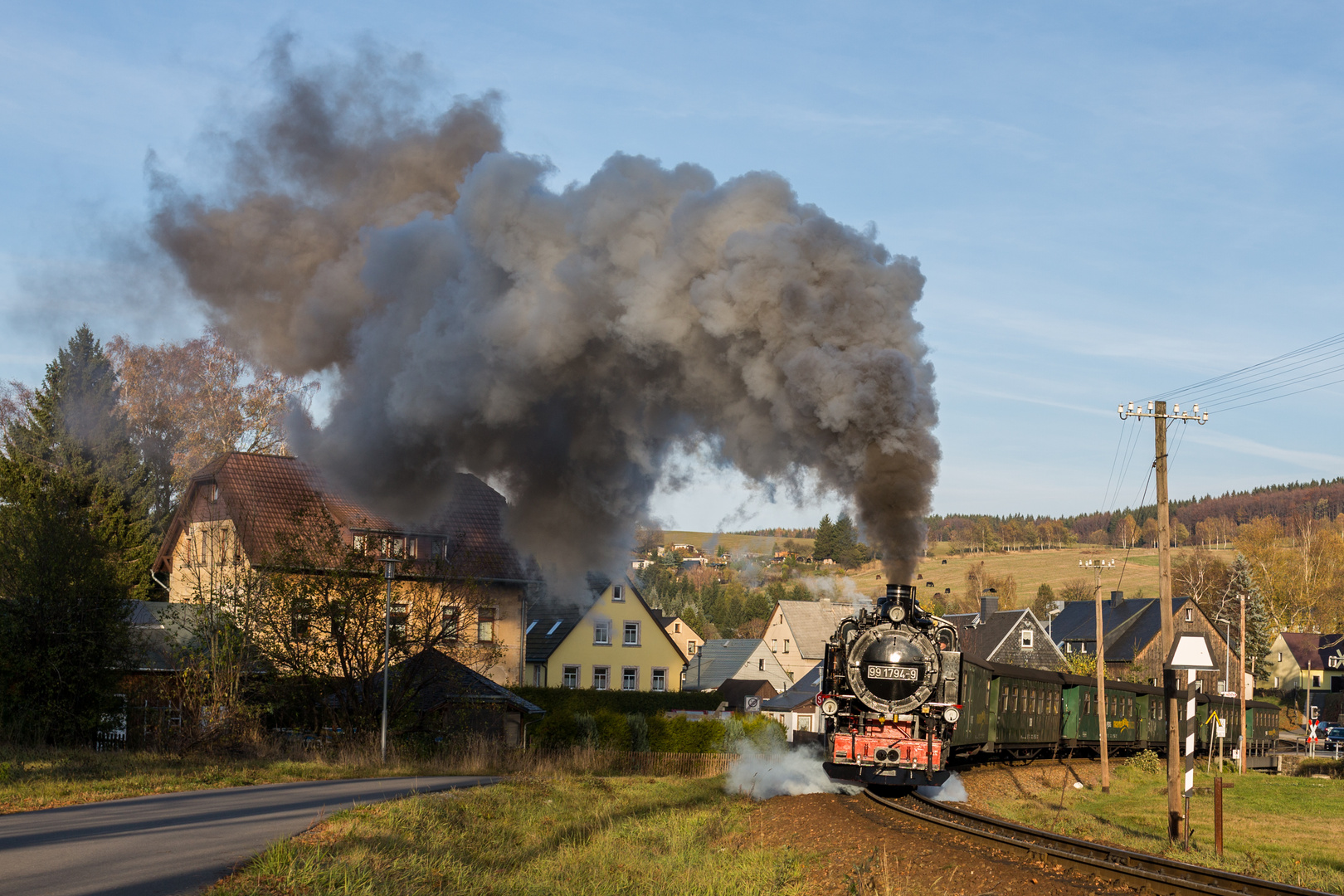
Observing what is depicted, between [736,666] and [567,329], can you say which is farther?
[736,666]

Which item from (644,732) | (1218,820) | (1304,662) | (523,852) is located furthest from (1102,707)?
(1304,662)

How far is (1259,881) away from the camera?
40.7 feet

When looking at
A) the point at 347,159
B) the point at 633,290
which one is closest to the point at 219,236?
the point at 347,159

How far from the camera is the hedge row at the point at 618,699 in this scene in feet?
140

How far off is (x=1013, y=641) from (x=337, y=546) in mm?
46644

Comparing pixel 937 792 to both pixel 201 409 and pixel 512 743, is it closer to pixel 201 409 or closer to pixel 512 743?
pixel 512 743

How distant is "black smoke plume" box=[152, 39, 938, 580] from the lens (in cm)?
1767

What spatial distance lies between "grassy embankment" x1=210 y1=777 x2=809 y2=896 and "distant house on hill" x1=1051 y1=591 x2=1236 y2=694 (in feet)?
202

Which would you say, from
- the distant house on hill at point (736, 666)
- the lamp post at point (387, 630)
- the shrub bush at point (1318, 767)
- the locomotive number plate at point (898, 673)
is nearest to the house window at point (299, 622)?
the lamp post at point (387, 630)

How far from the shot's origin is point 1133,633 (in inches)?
3029

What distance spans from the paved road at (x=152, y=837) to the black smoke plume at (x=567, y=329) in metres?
7.02

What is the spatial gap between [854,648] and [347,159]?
47.9ft

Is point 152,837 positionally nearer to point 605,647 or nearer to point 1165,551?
point 1165,551

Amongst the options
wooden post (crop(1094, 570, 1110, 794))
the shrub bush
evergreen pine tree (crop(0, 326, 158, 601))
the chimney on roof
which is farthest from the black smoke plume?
the chimney on roof
